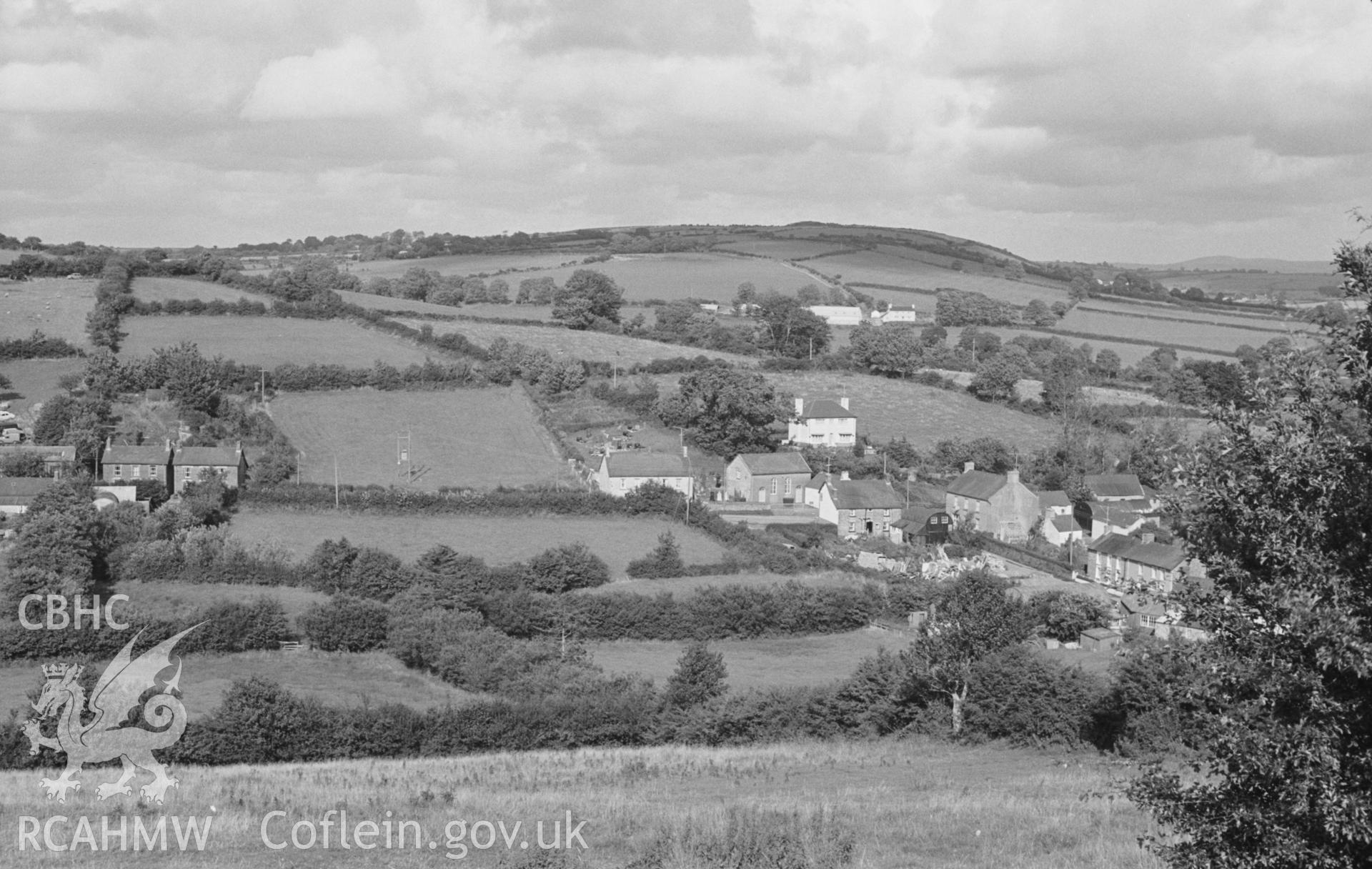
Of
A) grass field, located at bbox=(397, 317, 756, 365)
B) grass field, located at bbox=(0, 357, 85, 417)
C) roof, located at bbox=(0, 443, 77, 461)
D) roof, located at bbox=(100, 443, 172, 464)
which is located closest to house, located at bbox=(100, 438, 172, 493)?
roof, located at bbox=(100, 443, 172, 464)

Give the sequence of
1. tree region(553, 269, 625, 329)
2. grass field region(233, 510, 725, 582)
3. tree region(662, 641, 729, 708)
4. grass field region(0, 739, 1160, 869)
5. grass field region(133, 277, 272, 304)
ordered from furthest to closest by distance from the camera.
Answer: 1. tree region(553, 269, 625, 329)
2. grass field region(133, 277, 272, 304)
3. grass field region(233, 510, 725, 582)
4. tree region(662, 641, 729, 708)
5. grass field region(0, 739, 1160, 869)

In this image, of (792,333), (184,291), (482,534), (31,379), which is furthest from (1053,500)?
(184,291)

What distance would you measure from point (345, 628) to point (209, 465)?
64.9 ft

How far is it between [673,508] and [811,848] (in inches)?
1524

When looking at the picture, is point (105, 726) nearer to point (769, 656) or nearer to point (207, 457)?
point (769, 656)

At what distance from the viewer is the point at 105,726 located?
20.5m

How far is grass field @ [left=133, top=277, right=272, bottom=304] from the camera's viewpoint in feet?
265

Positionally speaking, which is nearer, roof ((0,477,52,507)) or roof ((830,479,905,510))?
roof ((0,477,52,507))

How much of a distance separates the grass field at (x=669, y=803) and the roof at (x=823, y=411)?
45.7 meters

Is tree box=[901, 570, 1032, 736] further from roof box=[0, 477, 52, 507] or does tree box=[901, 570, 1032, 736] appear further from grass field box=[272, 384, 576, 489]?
roof box=[0, 477, 52, 507]

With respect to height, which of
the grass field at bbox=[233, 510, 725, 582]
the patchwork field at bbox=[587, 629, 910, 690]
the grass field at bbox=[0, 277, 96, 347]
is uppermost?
the grass field at bbox=[0, 277, 96, 347]

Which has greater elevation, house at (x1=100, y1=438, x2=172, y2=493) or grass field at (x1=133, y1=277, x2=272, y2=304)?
grass field at (x1=133, y1=277, x2=272, y2=304)

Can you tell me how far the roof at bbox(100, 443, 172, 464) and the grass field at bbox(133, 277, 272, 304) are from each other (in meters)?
30.8

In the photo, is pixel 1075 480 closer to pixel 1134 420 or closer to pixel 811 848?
pixel 1134 420
